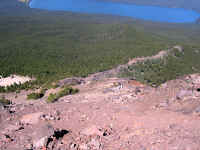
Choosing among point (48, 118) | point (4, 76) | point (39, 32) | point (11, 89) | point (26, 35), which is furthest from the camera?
point (39, 32)

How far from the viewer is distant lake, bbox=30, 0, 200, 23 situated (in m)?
146

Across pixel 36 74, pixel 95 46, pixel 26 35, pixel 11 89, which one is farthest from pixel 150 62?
pixel 26 35

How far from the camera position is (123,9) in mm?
166125

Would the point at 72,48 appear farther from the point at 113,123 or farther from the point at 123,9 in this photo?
the point at 123,9

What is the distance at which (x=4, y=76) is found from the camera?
122 feet

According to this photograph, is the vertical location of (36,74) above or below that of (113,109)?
below

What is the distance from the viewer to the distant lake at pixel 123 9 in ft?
478

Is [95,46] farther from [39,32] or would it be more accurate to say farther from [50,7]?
[50,7]

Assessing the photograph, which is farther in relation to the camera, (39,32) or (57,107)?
(39,32)

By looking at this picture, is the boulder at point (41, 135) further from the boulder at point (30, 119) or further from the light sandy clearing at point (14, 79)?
the light sandy clearing at point (14, 79)

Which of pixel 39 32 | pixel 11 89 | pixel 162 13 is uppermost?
pixel 162 13

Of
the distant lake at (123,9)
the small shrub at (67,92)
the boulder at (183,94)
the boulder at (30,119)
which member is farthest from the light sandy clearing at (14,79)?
the distant lake at (123,9)

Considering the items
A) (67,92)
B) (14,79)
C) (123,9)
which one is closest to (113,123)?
(67,92)

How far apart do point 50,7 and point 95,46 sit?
106319mm
